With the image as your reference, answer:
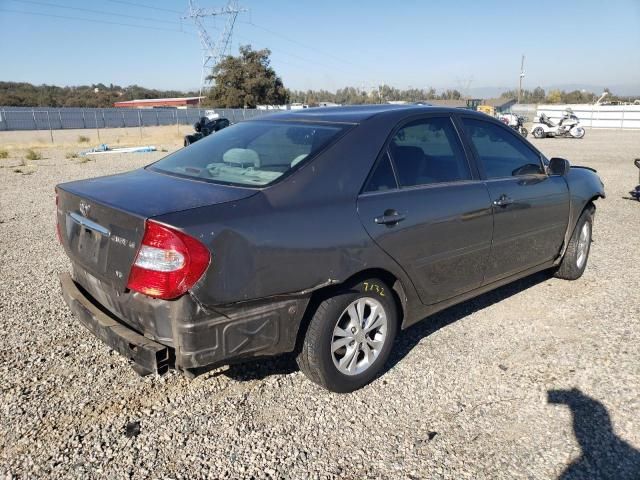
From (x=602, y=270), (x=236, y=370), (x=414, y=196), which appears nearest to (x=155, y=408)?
(x=236, y=370)

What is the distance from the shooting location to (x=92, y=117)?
4356cm

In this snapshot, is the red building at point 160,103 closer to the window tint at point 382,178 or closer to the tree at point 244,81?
the tree at point 244,81

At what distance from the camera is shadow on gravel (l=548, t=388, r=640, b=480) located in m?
2.52

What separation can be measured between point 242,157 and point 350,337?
1334 millimetres

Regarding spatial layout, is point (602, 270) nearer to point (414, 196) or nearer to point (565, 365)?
point (565, 365)

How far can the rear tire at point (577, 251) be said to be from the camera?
502 cm

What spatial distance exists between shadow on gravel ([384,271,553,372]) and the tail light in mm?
1658

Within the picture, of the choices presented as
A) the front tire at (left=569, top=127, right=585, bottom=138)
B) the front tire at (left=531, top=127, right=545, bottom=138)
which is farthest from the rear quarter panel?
the front tire at (left=569, top=127, right=585, bottom=138)

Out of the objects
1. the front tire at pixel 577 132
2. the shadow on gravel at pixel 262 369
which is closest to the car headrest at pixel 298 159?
the shadow on gravel at pixel 262 369

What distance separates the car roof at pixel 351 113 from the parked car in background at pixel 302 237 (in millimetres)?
21

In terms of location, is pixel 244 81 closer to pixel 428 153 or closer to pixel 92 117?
pixel 92 117

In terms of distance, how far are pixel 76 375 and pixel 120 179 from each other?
4.27ft

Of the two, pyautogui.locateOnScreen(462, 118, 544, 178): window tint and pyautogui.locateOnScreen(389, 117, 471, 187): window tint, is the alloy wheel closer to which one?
pyautogui.locateOnScreen(389, 117, 471, 187): window tint

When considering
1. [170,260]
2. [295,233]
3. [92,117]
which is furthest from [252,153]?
[92,117]
